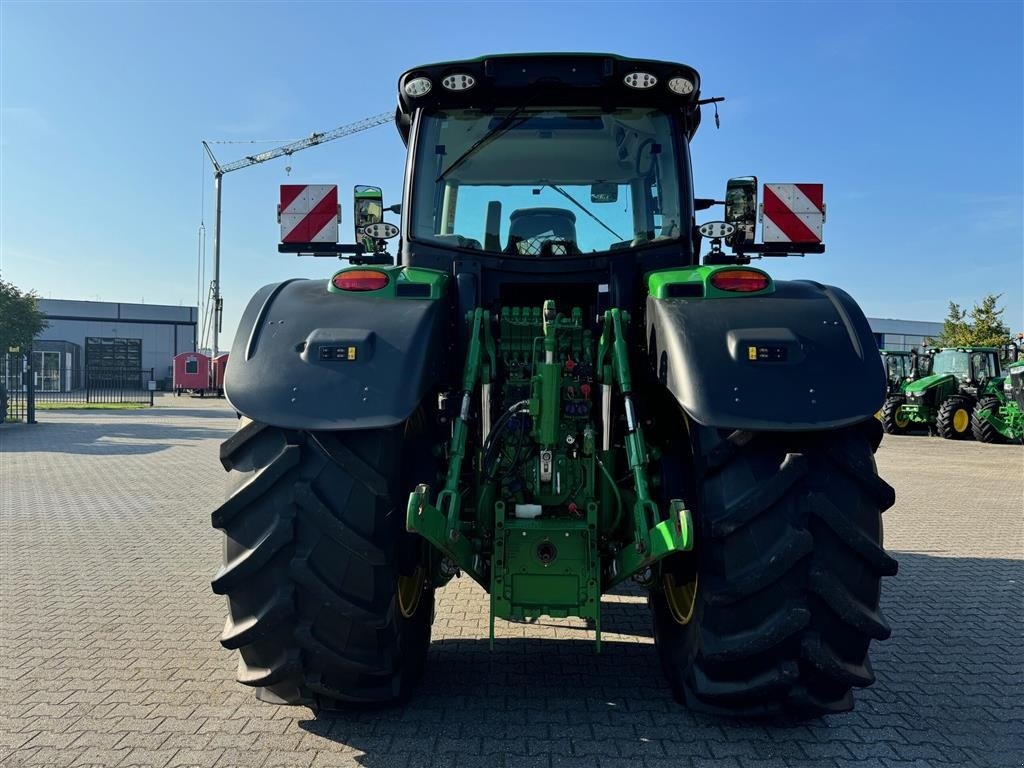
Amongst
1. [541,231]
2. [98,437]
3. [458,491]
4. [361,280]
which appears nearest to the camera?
[458,491]

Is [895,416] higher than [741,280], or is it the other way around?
[741,280]

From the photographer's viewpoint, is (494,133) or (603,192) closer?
(494,133)

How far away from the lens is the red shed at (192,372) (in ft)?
138

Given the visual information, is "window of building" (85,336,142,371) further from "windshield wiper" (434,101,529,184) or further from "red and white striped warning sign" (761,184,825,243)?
"red and white striped warning sign" (761,184,825,243)

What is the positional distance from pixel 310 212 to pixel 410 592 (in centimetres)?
242

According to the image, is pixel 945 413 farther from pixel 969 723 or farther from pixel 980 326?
pixel 969 723

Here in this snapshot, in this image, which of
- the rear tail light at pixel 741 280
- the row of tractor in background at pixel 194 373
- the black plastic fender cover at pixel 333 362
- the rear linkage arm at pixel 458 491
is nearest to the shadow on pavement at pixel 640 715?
the rear linkage arm at pixel 458 491

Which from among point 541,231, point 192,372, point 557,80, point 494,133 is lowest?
point 192,372

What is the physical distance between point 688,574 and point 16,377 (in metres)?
23.4

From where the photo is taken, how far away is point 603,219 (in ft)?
12.4

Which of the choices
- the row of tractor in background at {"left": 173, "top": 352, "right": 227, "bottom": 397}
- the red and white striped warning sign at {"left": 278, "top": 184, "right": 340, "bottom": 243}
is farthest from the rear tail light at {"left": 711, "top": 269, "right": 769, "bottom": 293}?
the row of tractor in background at {"left": 173, "top": 352, "right": 227, "bottom": 397}

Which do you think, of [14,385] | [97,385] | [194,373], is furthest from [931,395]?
[97,385]

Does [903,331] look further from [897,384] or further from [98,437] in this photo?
[98,437]

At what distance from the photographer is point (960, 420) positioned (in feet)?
66.5
